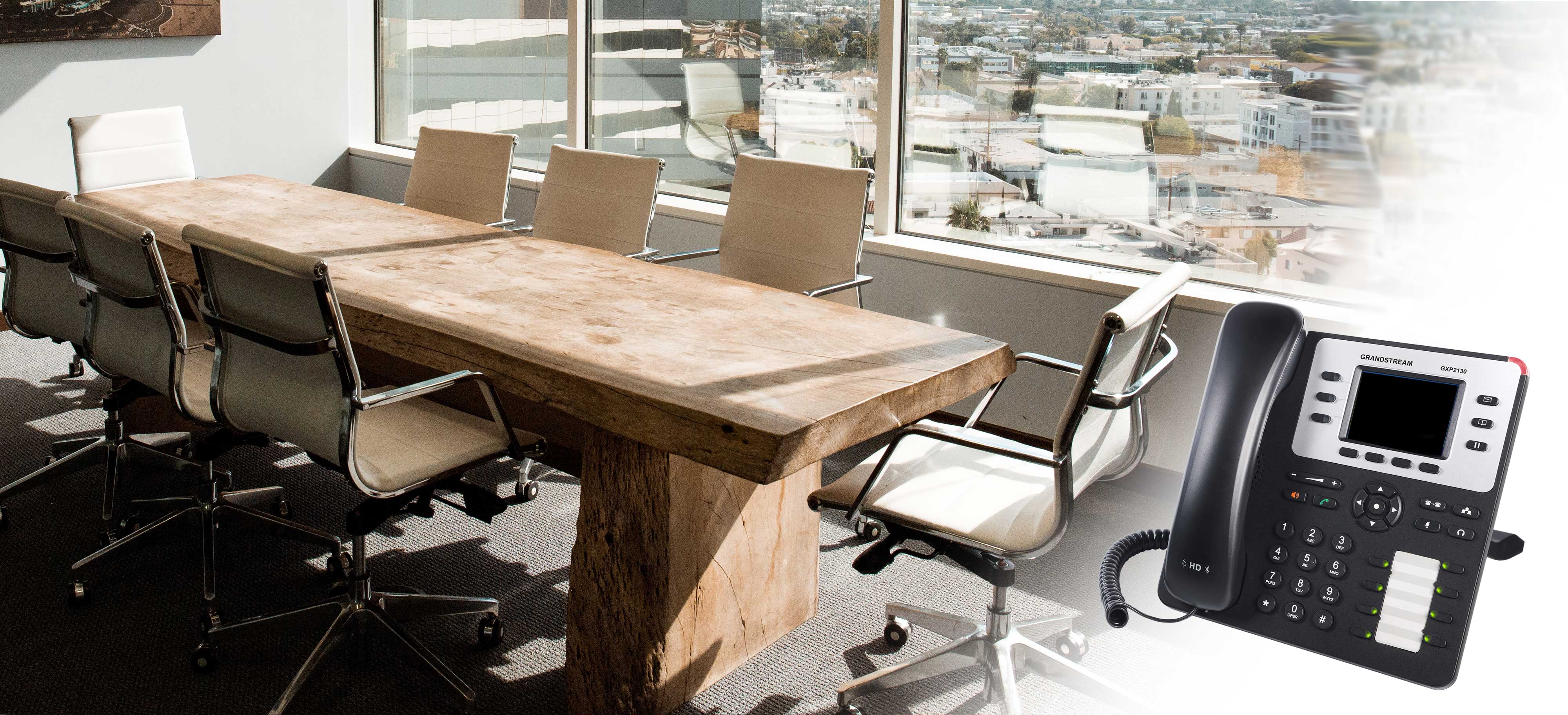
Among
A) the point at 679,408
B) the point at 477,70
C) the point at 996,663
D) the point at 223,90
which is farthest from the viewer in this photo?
the point at 477,70

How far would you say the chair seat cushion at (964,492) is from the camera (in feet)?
7.16

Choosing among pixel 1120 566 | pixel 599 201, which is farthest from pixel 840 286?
pixel 1120 566

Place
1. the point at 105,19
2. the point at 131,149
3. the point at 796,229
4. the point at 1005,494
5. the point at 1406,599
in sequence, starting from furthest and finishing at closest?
the point at 105,19
the point at 131,149
the point at 796,229
the point at 1005,494
the point at 1406,599

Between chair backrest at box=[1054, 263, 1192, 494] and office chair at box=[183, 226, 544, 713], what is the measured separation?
1.14 metres

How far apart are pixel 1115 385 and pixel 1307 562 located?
4.95 feet

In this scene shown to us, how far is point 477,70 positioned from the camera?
6.31m

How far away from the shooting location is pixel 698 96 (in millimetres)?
5250

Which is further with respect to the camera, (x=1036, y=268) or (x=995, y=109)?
(x=995, y=109)

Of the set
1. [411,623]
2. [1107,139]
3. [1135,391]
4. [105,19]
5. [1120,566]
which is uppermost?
[105,19]

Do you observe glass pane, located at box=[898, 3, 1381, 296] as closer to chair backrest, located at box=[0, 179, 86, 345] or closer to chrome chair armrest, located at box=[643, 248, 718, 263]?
chrome chair armrest, located at box=[643, 248, 718, 263]

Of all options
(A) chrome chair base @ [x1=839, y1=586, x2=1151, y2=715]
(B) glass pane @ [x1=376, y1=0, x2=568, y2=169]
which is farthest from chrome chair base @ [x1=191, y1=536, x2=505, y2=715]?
(B) glass pane @ [x1=376, y1=0, x2=568, y2=169]

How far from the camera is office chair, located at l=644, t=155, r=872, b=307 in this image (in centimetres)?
349

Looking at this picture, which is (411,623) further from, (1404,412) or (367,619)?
(1404,412)

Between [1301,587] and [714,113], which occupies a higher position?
[714,113]
